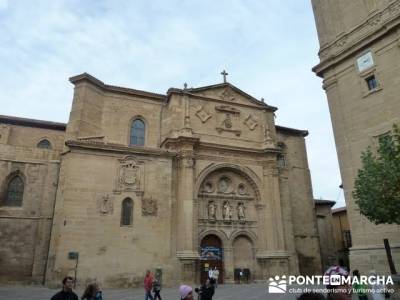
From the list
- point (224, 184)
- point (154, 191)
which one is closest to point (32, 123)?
point (154, 191)

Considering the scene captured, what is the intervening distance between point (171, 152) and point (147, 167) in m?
2.05

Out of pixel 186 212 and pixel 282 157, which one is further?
pixel 282 157

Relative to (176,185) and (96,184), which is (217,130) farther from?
(96,184)

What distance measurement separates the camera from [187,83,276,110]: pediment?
26859mm

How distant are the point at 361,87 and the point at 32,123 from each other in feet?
75.7

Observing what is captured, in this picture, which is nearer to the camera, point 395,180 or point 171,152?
point 395,180

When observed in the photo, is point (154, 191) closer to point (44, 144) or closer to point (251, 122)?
point (44, 144)

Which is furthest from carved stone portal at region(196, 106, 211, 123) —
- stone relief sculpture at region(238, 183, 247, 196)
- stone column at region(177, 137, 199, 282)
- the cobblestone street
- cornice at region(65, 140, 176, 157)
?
the cobblestone street

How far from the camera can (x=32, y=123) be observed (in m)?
25.6

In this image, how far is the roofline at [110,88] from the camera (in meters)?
24.2

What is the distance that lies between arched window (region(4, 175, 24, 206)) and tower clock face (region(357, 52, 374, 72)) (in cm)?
2176

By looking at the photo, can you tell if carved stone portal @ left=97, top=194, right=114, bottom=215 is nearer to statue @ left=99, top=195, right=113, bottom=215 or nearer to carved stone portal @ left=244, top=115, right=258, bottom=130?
statue @ left=99, top=195, right=113, bottom=215

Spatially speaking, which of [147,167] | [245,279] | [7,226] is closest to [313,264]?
[245,279]

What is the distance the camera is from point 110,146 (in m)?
21.3
